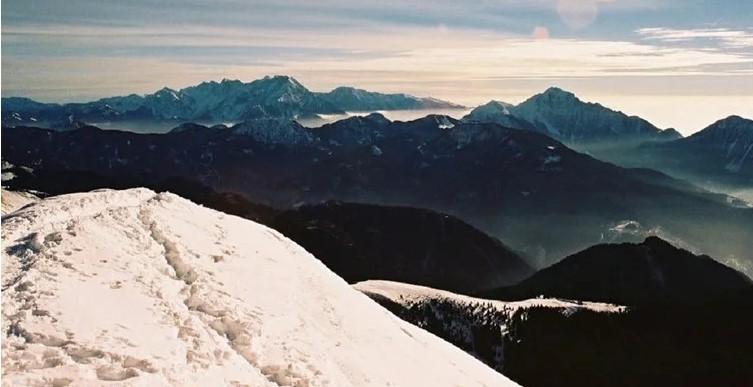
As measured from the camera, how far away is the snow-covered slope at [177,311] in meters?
18.2

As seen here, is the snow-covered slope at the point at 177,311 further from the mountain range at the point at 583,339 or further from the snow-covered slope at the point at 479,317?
the snow-covered slope at the point at 479,317

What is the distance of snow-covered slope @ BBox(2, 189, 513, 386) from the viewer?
717 inches

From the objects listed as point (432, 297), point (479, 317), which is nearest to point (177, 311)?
point (479, 317)

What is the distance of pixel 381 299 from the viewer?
162 metres

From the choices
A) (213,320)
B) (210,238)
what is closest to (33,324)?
(213,320)

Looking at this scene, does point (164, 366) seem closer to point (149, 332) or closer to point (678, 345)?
point (149, 332)

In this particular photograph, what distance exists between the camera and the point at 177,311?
23.2 m

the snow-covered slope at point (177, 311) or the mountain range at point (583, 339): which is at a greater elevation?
the snow-covered slope at point (177, 311)

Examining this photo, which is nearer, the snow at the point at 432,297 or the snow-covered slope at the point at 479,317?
the snow-covered slope at the point at 479,317

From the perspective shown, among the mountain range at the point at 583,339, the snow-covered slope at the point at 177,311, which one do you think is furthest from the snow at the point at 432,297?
the snow-covered slope at the point at 177,311

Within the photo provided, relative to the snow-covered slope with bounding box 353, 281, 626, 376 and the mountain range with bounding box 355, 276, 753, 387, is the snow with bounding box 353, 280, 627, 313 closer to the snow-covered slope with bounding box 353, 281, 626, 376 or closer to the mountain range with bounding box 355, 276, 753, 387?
the snow-covered slope with bounding box 353, 281, 626, 376

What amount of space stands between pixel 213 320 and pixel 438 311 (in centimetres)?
14881

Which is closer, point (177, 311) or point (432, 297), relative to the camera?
point (177, 311)

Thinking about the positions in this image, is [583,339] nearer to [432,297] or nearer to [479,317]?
[479,317]
